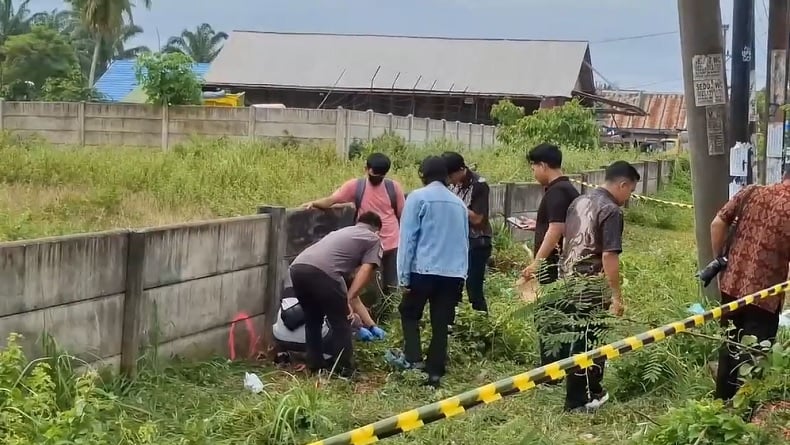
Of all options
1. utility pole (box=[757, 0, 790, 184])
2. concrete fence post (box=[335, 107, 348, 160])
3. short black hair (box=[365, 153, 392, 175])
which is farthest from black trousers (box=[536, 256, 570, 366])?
concrete fence post (box=[335, 107, 348, 160])

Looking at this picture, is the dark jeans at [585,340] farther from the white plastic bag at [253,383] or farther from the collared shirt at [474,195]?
the collared shirt at [474,195]

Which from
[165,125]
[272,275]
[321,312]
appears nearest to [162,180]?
[272,275]

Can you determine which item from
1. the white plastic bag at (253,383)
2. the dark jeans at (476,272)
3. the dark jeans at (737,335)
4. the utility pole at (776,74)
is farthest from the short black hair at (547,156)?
the utility pole at (776,74)

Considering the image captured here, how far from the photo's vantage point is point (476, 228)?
809cm

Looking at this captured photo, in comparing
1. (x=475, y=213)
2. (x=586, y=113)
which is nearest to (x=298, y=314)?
(x=475, y=213)

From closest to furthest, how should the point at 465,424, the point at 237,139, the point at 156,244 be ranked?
1. the point at 465,424
2. the point at 156,244
3. the point at 237,139

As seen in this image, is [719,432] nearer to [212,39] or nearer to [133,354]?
[133,354]

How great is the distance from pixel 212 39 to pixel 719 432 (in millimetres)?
82611

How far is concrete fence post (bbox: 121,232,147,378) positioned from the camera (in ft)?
18.5

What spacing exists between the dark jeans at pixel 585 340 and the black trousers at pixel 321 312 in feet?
5.12

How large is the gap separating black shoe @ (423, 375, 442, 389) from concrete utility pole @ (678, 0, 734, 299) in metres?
1.99

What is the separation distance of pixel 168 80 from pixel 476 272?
14812 millimetres

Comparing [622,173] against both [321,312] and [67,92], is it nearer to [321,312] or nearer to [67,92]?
[321,312]

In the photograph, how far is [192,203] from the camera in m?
12.1
